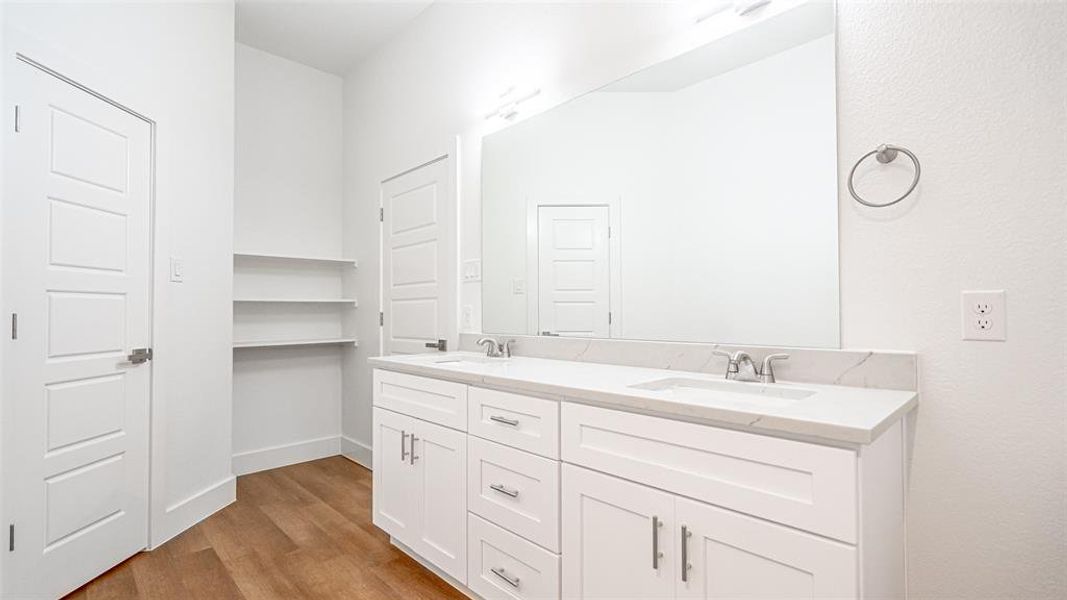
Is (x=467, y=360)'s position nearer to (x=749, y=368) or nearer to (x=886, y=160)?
(x=749, y=368)

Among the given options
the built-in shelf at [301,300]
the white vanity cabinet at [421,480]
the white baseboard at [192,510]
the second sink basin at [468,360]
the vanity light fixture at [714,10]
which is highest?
the vanity light fixture at [714,10]

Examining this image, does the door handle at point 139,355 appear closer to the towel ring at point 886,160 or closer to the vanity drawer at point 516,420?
the vanity drawer at point 516,420

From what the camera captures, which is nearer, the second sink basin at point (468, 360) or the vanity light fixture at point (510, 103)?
the second sink basin at point (468, 360)

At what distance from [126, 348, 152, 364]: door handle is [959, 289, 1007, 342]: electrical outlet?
9.84 ft

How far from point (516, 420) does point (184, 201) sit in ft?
7.01

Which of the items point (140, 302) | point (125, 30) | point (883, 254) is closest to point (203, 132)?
point (125, 30)

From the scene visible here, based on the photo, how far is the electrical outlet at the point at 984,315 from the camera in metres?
1.26

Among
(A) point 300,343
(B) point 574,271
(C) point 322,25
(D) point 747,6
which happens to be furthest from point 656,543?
(C) point 322,25

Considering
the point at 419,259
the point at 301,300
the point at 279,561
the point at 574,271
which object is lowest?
the point at 279,561

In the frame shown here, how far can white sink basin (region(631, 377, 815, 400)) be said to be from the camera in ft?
4.84

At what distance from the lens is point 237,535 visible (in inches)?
100

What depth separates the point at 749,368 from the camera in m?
1.60

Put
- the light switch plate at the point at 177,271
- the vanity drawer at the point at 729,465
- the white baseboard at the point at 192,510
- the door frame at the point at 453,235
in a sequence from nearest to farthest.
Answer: the vanity drawer at the point at 729,465, the white baseboard at the point at 192,510, the light switch plate at the point at 177,271, the door frame at the point at 453,235

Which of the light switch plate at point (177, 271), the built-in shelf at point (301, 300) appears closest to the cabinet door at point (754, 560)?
the light switch plate at point (177, 271)
